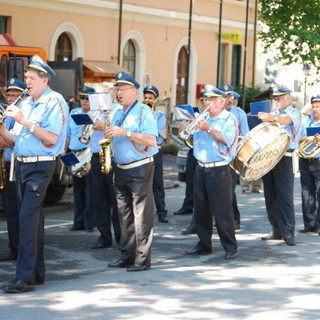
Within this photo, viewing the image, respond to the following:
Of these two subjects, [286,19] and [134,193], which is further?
[286,19]

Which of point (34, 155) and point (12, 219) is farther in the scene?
point (12, 219)

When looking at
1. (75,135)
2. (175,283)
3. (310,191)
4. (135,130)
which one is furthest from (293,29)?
(175,283)

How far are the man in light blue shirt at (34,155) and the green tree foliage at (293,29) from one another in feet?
89.5

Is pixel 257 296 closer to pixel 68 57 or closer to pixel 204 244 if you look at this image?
pixel 204 244

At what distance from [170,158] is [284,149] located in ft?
52.5

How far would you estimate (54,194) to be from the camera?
1816cm

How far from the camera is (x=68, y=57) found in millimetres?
31094

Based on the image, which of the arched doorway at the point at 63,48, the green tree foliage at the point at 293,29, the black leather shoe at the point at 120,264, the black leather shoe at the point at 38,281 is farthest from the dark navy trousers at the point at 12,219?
the green tree foliage at the point at 293,29

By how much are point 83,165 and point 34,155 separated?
450 cm

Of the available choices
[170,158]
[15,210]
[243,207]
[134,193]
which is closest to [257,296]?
[134,193]

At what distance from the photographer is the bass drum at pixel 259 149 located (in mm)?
13469

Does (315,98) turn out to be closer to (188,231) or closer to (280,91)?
(280,91)

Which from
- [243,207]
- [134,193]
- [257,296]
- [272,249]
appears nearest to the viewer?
[257,296]

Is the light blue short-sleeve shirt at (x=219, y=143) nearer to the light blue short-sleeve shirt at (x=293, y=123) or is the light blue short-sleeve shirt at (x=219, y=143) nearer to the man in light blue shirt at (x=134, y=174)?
the man in light blue shirt at (x=134, y=174)
